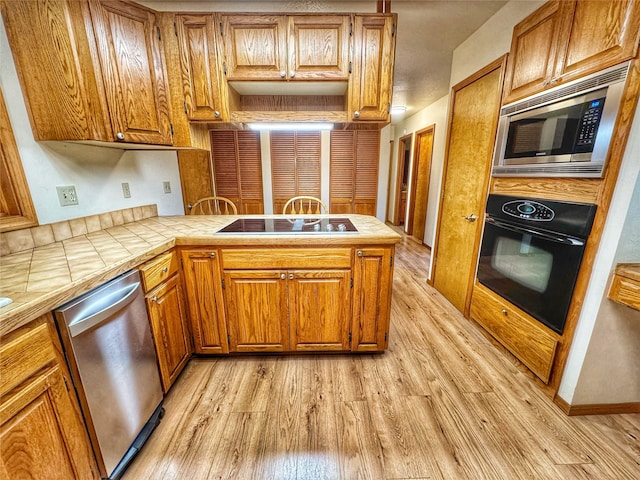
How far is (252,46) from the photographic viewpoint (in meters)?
1.64

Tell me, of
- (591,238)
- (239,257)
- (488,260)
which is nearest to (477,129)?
(488,260)

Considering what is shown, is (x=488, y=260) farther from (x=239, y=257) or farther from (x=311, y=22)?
(x=311, y=22)

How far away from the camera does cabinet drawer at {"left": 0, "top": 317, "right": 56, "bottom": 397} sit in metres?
0.68

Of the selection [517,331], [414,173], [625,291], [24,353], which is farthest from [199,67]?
[414,173]

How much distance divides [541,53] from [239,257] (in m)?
2.19

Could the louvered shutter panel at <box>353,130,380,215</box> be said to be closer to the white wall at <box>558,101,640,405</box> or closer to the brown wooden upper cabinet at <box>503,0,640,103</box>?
the brown wooden upper cabinet at <box>503,0,640,103</box>

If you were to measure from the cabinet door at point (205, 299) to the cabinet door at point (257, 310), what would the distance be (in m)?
0.06

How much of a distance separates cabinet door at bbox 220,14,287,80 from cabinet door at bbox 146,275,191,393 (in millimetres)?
1429

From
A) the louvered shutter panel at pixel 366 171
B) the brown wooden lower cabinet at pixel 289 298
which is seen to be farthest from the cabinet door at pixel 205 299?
the louvered shutter panel at pixel 366 171

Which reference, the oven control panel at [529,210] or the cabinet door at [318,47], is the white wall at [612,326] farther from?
the cabinet door at [318,47]

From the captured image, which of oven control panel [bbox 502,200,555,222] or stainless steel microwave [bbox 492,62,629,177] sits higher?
stainless steel microwave [bbox 492,62,629,177]

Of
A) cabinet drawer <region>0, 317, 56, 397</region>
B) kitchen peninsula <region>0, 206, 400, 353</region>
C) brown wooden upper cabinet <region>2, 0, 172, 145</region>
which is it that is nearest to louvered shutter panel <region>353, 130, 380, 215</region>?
kitchen peninsula <region>0, 206, 400, 353</region>

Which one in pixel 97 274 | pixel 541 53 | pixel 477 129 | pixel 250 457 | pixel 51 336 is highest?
pixel 541 53

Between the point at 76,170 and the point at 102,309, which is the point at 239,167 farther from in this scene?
the point at 102,309
